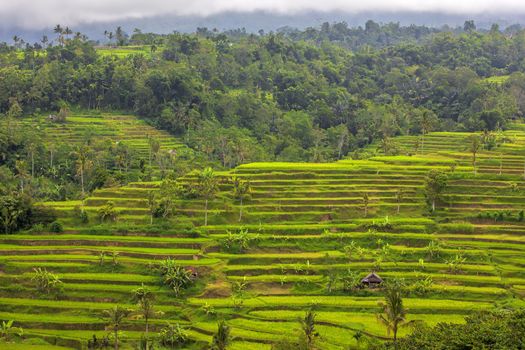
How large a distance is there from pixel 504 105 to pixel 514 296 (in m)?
58.6

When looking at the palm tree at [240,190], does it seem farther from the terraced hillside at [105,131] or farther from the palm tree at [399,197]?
the terraced hillside at [105,131]

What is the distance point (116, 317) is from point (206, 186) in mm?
21177

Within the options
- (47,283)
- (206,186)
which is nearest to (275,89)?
(206,186)

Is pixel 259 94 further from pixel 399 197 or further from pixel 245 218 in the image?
pixel 245 218

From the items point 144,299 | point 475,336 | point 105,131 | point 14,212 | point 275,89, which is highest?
point 275,89

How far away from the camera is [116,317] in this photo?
113ft

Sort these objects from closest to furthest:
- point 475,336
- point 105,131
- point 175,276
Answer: point 475,336
point 175,276
point 105,131

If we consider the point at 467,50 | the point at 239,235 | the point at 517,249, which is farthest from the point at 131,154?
the point at 467,50

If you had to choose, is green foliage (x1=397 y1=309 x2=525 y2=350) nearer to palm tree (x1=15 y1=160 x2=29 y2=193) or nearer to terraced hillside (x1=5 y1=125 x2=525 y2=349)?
terraced hillside (x1=5 y1=125 x2=525 y2=349)

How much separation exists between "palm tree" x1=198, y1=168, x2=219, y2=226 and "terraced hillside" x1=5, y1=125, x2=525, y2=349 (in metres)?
0.80

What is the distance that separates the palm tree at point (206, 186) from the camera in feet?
177

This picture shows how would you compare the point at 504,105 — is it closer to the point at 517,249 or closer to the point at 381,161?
the point at 381,161

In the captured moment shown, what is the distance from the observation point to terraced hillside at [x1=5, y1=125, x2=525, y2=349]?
4056 centimetres

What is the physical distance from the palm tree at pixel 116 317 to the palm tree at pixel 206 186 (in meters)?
15.3
